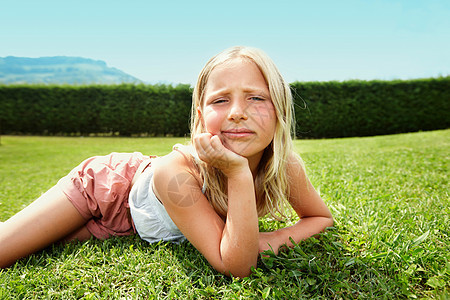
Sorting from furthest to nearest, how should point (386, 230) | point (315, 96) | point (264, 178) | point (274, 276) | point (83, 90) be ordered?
point (83, 90)
point (315, 96)
point (386, 230)
point (264, 178)
point (274, 276)

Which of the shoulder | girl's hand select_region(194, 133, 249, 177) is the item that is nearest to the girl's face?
girl's hand select_region(194, 133, 249, 177)

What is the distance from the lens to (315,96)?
56.9ft

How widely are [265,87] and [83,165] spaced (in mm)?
1722

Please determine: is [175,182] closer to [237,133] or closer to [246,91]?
[237,133]

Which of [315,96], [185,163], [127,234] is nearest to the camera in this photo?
[185,163]

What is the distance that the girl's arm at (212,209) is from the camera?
5.85 feet

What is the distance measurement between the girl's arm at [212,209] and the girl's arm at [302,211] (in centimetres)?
41

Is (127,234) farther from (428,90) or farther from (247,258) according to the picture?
(428,90)

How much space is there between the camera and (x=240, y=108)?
6.04 ft

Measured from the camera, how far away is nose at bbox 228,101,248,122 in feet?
5.95

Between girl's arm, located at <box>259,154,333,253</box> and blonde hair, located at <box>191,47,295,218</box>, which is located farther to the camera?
girl's arm, located at <box>259,154,333,253</box>

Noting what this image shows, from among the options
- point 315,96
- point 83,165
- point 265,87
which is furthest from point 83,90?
point 265,87

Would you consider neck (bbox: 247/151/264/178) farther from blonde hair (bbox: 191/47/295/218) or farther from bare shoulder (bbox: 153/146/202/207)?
bare shoulder (bbox: 153/146/202/207)

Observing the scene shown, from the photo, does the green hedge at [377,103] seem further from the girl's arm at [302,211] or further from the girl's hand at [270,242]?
the girl's hand at [270,242]
